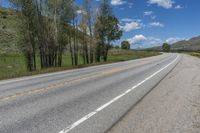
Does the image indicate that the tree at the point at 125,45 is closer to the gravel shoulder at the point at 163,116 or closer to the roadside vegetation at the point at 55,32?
the roadside vegetation at the point at 55,32

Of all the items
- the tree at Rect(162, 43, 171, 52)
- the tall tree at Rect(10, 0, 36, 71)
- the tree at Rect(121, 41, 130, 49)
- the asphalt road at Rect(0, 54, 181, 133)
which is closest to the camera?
the asphalt road at Rect(0, 54, 181, 133)

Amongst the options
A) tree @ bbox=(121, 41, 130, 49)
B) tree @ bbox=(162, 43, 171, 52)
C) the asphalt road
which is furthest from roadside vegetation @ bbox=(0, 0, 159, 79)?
tree @ bbox=(162, 43, 171, 52)

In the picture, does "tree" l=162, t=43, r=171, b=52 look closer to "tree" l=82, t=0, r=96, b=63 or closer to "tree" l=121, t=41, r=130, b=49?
"tree" l=121, t=41, r=130, b=49

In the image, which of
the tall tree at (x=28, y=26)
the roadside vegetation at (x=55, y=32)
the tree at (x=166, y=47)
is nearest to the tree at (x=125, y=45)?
the tree at (x=166, y=47)

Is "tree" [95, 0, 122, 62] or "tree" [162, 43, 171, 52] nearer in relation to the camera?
"tree" [95, 0, 122, 62]

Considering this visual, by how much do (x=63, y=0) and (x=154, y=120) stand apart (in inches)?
1166

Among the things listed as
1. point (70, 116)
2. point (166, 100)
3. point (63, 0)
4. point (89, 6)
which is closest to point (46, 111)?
point (70, 116)

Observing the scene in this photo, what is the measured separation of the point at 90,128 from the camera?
5090 mm

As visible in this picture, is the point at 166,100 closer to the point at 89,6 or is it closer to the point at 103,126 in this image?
the point at 103,126

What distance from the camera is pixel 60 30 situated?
108 feet

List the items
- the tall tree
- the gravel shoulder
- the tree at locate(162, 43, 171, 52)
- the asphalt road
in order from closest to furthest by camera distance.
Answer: the gravel shoulder → the asphalt road → the tall tree → the tree at locate(162, 43, 171, 52)

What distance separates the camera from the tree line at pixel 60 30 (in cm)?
2781

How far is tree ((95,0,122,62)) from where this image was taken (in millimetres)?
45138

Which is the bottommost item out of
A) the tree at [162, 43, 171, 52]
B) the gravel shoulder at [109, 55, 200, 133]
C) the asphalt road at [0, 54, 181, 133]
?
the gravel shoulder at [109, 55, 200, 133]
